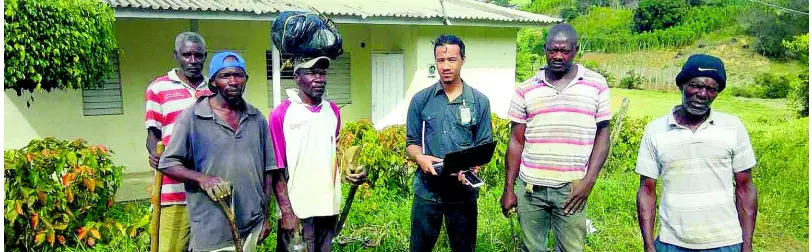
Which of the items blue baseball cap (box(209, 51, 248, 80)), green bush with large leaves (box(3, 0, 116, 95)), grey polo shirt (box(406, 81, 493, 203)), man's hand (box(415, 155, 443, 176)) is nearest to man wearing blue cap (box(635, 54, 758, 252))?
grey polo shirt (box(406, 81, 493, 203))

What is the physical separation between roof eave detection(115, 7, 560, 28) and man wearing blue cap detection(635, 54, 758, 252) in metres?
5.68

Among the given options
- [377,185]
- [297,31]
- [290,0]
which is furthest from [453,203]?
[290,0]

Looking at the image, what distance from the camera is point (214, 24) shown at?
8.55 m

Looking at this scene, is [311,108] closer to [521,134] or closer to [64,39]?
[521,134]

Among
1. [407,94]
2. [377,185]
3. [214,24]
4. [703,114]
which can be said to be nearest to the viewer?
[703,114]

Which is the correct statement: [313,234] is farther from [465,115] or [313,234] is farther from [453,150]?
[465,115]

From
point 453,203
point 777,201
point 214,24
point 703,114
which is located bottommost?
point 777,201

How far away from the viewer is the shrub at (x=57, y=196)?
3848mm

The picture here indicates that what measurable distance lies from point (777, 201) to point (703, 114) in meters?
4.24

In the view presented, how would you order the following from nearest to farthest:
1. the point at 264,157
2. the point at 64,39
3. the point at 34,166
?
the point at 264,157 < the point at 34,166 < the point at 64,39

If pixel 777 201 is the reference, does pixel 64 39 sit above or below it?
above

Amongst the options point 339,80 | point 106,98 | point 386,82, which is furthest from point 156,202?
point 386,82

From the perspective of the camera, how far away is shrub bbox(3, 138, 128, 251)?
3848 millimetres

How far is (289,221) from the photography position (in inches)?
112
